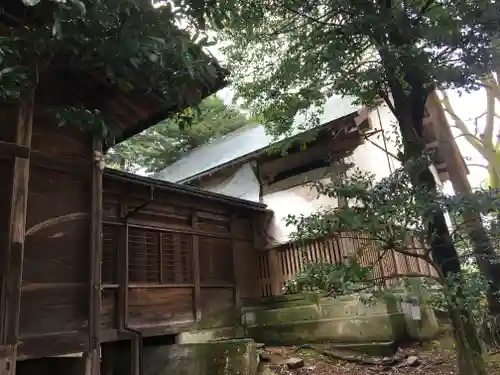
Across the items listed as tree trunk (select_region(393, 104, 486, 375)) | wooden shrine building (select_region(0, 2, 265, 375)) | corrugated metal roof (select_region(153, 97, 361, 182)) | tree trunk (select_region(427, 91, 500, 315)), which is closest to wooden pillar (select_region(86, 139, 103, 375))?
wooden shrine building (select_region(0, 2, 265, 375))

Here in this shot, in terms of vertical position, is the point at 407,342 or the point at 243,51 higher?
the point at 243,51

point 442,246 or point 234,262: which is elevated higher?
point 234,262

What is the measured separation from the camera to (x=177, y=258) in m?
9.62

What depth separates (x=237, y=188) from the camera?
12.6 m

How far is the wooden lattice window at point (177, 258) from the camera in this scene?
934cm

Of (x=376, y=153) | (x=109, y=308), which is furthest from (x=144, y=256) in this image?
(x=376, y=153)

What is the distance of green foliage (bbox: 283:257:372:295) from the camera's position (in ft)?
17.5

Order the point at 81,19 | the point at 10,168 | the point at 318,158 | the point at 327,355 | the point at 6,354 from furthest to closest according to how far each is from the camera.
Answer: the point at 318,158
the point at 327,355
the point at 10,168
the point at 6,354
the point at 81,19

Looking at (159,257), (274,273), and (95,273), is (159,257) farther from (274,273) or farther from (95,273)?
(95,273)

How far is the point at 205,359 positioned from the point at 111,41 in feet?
18.7

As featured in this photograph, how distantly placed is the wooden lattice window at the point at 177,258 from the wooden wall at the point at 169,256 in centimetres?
2

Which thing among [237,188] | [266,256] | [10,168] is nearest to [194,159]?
[237,188]

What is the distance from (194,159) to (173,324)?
363 inches

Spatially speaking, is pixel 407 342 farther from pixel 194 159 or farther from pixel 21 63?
pixel 194 159
